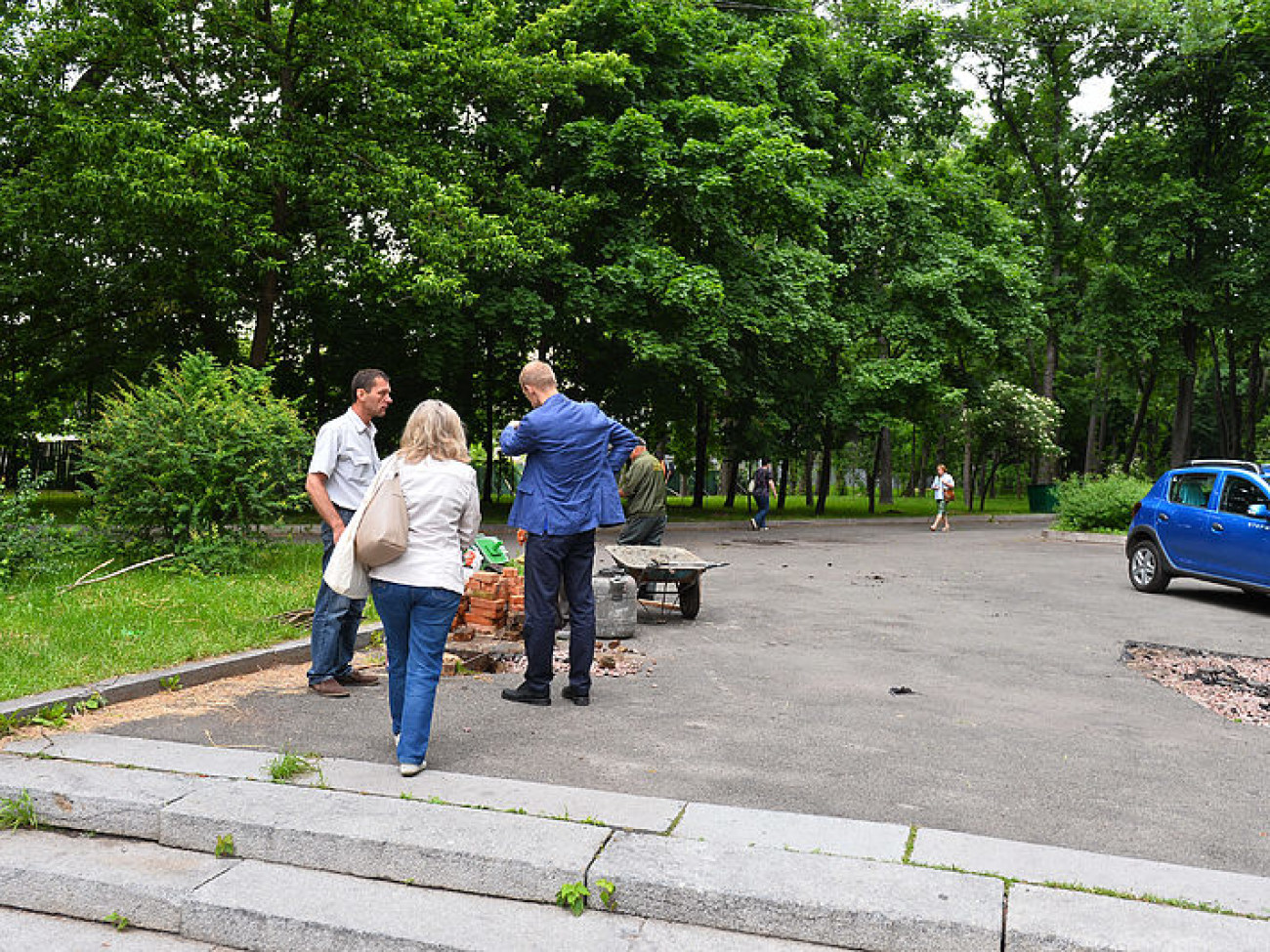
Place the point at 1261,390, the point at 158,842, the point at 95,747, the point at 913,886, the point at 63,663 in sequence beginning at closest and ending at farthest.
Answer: the point at 913,886 → the point at 158,842 → the point at 95,747 → the point at 63,663 → the point at 1261,390

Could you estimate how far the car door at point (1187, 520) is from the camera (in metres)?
12.9

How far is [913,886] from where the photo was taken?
3471 mm

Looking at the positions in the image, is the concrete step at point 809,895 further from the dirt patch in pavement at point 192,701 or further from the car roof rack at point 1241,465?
the car roof rack at point 1241,465

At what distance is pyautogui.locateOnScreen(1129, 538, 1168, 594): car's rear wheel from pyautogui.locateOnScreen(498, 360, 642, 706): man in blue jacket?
10127mm

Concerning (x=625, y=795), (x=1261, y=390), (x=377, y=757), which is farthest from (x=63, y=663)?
(x=1261, y=390)

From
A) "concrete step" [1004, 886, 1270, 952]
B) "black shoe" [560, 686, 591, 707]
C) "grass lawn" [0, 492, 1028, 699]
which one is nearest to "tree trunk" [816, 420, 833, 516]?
"grass lawn" [0, 492, 1028, 699]

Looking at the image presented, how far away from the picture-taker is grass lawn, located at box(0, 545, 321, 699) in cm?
620

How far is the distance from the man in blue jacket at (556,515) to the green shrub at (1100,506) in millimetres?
20165

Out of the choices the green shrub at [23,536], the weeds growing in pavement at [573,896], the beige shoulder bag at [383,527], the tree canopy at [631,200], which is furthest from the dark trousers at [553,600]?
the tree canopy at [631,200]

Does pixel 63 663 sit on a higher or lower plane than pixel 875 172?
lower

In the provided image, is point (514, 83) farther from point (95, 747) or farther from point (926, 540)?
point (95, 747)

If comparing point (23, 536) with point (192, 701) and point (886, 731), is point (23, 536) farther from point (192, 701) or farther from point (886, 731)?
point (886, 731)

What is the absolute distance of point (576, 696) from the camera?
6.36 metres

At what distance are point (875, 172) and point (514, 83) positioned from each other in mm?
15857
